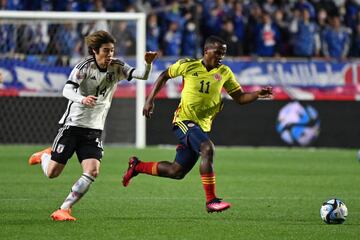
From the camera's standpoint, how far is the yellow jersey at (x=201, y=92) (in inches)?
398

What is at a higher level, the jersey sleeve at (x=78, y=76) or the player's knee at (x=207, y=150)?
the jersey sleeve at (x=78, y=76)

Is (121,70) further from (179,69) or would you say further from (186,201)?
(186,201)

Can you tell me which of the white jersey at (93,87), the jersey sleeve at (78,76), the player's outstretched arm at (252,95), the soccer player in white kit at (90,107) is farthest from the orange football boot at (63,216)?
the player's outstretched arm at (252,95)

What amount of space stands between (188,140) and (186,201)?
58.1 inches

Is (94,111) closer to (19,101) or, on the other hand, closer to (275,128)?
(19,101)

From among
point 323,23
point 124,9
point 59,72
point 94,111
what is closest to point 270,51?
point 323,23

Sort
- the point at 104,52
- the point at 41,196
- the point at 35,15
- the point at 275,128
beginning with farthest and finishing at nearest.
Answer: the point at 275,128 < the point at 35,15 < the point at 41,196 < the point at 104,52

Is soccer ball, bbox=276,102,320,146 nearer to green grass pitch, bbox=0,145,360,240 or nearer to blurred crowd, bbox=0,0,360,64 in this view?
blurred crowd, bbox=0,0,360,64

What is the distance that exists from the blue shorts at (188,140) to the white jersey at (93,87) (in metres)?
0.93

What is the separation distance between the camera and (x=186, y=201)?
11148 mm

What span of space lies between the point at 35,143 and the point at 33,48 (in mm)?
2065

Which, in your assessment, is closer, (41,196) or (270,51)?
(41,196)

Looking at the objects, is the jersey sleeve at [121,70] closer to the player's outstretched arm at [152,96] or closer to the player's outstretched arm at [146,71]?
the player's outstretched arm at [146,71]

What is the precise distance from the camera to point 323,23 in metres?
→ 23.8
